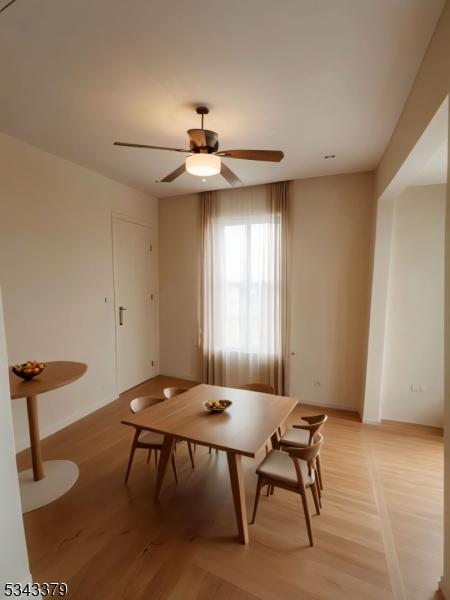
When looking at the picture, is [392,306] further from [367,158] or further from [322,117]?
[322,117]

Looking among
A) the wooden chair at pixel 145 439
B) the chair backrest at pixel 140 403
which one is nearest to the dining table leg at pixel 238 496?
the wooden chair at pixel 145 439

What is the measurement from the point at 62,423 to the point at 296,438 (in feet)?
8.69

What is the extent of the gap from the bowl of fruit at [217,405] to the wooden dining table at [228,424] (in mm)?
32

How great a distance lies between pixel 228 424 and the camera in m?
2.06

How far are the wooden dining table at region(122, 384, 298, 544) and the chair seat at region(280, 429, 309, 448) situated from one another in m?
0.12

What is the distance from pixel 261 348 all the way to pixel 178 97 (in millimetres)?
3170

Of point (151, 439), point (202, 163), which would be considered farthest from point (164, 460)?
point (202, 163)

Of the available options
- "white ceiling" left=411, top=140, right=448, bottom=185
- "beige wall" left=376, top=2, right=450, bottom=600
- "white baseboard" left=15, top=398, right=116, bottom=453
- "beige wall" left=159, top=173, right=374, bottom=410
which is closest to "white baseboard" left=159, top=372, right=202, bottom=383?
"white baseboard" left=15, top=398, right=116, bottom=453

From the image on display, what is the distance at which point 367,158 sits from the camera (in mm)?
3264

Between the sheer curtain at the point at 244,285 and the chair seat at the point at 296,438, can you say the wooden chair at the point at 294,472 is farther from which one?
the sheer curtain at the point at 244,285

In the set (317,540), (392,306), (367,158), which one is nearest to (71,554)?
(317,540)

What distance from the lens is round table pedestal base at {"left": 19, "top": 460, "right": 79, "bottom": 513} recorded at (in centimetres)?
227

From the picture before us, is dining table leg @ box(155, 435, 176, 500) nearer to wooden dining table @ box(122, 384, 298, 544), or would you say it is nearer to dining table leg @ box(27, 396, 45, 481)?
wooden dining table @ box(122, 384, 298, 544)

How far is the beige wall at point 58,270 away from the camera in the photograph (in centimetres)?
287
